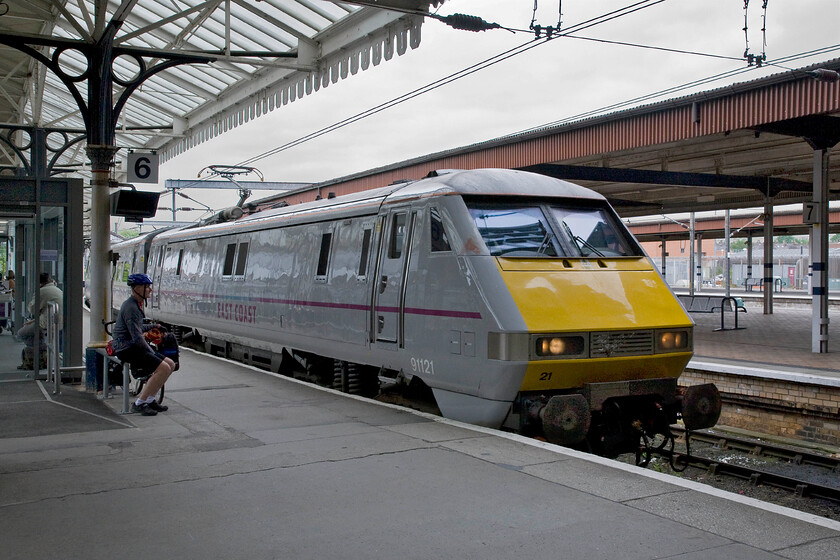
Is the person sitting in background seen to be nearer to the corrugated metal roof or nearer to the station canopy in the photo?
the station canopy

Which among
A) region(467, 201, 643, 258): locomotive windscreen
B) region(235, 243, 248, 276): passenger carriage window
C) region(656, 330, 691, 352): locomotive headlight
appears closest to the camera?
region(656, 330, 691, 352): locomotive headlight

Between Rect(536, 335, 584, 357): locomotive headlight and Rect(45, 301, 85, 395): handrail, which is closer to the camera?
Rect(536, 335, 584, 357): locomotive headlight

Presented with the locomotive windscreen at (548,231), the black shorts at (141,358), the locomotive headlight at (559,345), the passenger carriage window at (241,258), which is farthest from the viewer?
the passenger carriage window at (241,258)

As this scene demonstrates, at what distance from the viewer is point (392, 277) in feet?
29.1

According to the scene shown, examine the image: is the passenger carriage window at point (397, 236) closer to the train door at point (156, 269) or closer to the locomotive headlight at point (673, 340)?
the locomotive headlight at point (673, 340)

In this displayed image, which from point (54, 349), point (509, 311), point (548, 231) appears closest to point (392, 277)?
point (548, 231)

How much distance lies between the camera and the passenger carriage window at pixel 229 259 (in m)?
14.0

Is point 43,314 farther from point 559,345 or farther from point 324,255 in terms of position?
point 559,345

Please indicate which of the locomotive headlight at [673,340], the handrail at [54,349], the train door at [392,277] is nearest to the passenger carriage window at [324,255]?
the train door at [392,277]

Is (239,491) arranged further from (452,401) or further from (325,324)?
(325,324)

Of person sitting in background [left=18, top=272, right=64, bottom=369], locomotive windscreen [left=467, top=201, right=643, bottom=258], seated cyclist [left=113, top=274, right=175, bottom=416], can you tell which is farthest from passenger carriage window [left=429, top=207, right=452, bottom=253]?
person sitting in background [left=18, top=272, right=64, bottom=369]

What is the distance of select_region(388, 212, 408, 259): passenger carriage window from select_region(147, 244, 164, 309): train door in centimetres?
1108

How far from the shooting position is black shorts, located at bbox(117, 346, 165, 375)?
8641 mm

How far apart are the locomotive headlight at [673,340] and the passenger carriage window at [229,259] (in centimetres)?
838
